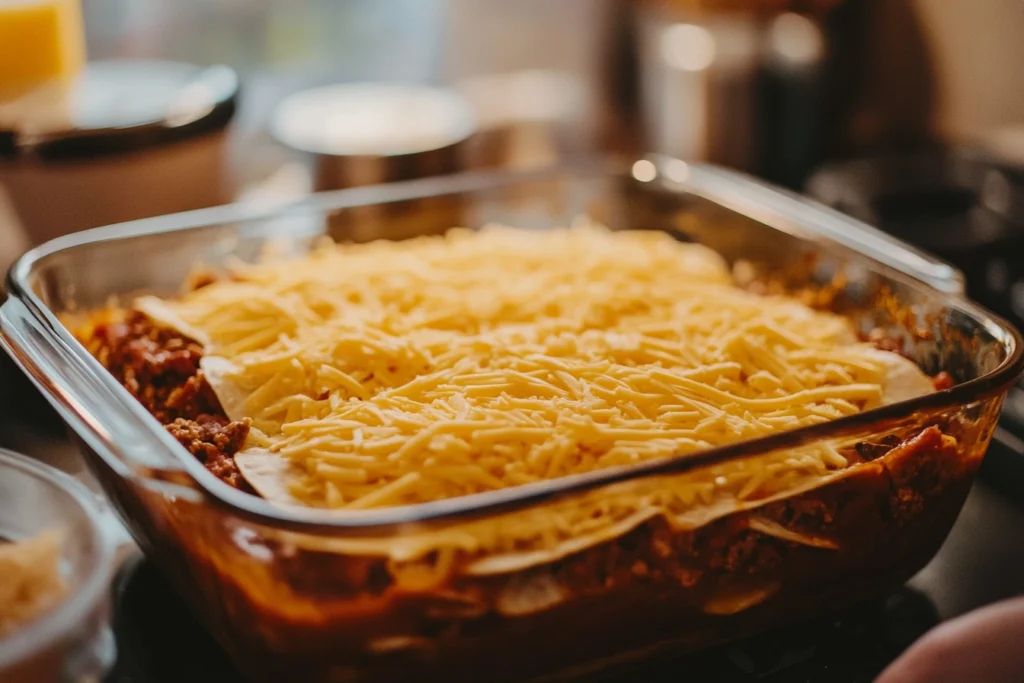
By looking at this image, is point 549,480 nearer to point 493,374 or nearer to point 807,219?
point 493,374

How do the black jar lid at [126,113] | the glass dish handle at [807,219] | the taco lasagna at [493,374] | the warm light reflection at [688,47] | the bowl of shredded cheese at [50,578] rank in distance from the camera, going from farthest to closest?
the warm light reflection at [688,47], the black jar lid at [126,113], the glass dish handle at [807,219], the taco lasagna at [493,374], the bowl of shredded cheese at [50,578]

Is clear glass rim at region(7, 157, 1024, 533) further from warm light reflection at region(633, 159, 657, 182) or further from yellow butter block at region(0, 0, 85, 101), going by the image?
yellow butter block at region(0, 0, 85, 101)

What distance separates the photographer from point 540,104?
193 cm

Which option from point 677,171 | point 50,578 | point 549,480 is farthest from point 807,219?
point 50,578

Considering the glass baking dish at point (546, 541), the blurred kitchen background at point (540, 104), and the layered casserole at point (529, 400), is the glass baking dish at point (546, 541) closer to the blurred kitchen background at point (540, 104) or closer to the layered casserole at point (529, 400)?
the layered casserole at point (529, 400)

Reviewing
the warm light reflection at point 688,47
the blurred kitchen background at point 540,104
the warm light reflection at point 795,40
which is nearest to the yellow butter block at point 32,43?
the blurred kitchen background at point 540,104

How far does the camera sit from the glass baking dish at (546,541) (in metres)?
0.59

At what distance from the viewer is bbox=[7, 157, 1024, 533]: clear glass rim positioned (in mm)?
565

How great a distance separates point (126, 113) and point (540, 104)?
3.00 ft

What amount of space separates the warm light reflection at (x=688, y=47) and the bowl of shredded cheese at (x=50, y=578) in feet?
4.07

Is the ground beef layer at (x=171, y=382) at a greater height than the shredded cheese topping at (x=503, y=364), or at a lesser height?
lesser

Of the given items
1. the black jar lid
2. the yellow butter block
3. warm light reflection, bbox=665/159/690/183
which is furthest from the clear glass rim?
the yellow butter block

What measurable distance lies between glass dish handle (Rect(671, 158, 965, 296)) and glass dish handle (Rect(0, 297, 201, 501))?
661 millimetres

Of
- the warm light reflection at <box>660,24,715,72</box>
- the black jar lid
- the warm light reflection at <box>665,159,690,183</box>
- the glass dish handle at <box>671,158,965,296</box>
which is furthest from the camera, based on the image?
the warm light reflection at <box>660,24,715,72</box>
